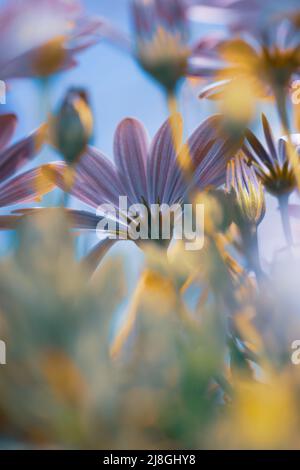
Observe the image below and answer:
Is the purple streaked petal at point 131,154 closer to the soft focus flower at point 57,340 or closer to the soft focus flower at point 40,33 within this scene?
the soft focus flower at point 40,33

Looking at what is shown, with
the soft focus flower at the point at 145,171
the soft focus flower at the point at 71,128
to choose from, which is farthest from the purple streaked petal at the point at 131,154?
the soft focus flower at the point at 71,128

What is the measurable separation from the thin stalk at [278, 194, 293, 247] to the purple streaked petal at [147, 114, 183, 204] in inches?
2.0

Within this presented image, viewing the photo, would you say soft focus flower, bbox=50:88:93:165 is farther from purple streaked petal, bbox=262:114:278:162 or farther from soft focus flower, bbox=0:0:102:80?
purple streaked petal, bbox=262:114:278:162

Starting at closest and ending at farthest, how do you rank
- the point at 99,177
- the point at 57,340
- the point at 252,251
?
1. the point at 57,340
2. the point at 252,251
3. the point at 99,177

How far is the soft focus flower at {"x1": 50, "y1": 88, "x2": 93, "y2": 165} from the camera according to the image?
0.19 metres

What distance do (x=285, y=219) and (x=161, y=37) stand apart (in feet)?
0.34

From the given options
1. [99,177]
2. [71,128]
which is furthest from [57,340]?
[99,177]

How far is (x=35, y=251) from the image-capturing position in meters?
0.10

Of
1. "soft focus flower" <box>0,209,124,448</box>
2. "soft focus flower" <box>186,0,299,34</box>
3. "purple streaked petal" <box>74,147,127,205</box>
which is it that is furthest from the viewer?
"purple streaked petal" <box>74,147,127,205</box>

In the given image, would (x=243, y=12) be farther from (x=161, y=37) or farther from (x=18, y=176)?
(x=18, y=176)

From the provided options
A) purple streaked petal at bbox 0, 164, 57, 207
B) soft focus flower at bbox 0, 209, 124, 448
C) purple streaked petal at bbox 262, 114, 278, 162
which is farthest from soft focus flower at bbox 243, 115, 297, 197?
soft focus flower at bbox 0, 209, 124, 448

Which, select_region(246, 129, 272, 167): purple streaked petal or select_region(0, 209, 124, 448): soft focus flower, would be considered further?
select_region(246, 129, 272, 167): purple streaked petal

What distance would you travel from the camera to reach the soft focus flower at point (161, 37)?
0.18 m

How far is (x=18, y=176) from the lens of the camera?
0.28 m
